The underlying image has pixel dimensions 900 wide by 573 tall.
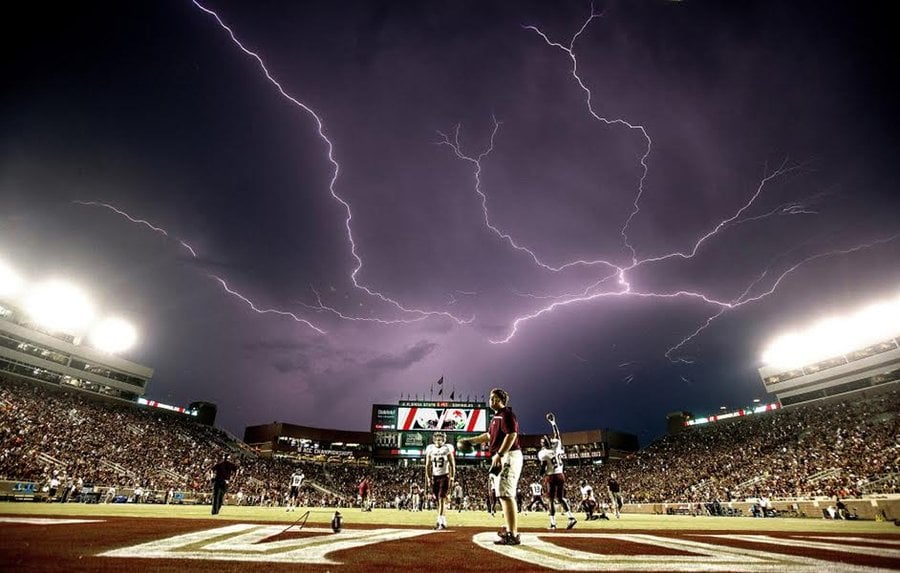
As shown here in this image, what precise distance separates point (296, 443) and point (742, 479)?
198 ft

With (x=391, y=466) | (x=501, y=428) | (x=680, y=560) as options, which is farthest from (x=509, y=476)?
(x=391, y=466)

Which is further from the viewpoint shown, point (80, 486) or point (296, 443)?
point (296, 443)

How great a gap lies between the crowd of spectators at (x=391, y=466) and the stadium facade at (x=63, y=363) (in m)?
3.54

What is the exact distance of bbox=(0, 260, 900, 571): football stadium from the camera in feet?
14.4

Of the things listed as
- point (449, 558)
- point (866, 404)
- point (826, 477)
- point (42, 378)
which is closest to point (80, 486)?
point (449, 558)

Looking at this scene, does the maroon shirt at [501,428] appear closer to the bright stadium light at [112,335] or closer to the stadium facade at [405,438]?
the stadium facade at [405,438]

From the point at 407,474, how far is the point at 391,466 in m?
4.90

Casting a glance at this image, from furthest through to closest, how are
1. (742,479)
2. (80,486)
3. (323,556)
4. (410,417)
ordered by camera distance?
(410,417) → (742,479) → (80,486) → (323,556)

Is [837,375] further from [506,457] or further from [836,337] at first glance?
[506,457]

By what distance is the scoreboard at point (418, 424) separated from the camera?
54250 millimetres

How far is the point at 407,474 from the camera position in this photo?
5947cm

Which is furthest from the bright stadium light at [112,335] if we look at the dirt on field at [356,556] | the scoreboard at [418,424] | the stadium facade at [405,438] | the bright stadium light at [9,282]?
the dirt on field at [356,556]

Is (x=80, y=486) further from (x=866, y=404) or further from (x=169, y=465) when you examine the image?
(x=866, y=404)

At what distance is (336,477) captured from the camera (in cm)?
6078
